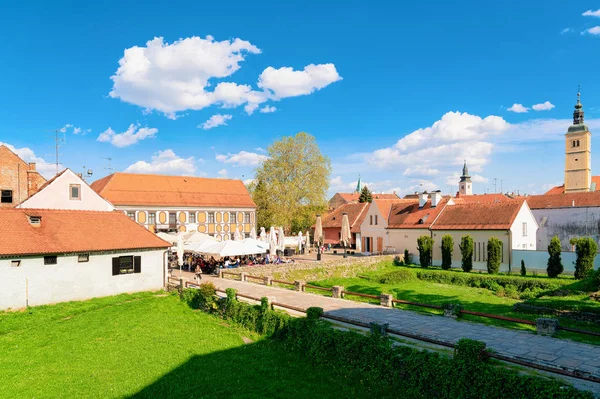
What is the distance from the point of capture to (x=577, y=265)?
26.7 m

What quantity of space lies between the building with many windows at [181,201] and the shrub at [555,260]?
104 ft

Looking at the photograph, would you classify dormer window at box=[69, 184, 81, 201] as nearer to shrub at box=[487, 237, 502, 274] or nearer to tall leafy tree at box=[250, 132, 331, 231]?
tall leafy tree at box=[250, 132, 331, 231]

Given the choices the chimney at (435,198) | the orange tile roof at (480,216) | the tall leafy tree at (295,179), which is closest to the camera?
the orange tile roof at (480,216)

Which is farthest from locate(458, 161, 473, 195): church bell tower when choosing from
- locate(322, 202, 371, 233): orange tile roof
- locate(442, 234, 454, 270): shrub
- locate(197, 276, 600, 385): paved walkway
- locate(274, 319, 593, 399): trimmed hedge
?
locate(274, 319, 593, 399): trimmed hedge

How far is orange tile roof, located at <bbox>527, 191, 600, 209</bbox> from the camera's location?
3891 cm

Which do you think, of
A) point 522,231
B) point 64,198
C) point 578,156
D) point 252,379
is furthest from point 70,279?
point 578,156

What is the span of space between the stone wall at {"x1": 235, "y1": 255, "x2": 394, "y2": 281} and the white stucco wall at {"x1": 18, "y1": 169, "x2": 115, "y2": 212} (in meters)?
11.2

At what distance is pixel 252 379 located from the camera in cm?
1102

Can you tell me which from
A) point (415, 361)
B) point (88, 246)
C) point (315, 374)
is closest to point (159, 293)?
point (88, 246)

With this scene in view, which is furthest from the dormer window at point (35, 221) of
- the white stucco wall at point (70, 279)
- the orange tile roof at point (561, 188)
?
the orange tile roof at point (561, 188)

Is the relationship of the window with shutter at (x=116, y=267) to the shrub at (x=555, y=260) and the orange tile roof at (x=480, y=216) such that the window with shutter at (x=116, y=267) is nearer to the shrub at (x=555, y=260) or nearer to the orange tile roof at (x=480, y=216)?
the orange tile roof at (x=480, y=216)

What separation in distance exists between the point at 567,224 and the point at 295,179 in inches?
1211

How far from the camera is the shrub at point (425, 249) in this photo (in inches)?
1371

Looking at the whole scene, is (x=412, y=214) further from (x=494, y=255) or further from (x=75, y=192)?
(x=75, y=192)
